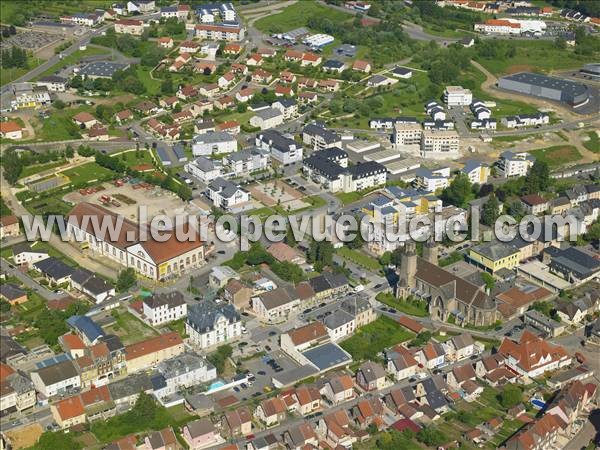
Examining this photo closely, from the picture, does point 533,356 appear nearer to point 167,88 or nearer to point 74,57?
point 167,88

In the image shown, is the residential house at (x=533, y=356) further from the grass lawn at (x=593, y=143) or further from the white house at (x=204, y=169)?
the grass lawn at (x=593, y=143)

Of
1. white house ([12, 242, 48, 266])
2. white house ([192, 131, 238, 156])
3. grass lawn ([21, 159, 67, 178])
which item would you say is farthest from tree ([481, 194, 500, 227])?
grass lawn ([21, 159, 67, 178])

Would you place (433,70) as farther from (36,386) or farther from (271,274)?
(36,386)

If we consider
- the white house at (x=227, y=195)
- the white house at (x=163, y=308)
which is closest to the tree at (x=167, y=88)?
Result: the white house at (x=227, y=195)

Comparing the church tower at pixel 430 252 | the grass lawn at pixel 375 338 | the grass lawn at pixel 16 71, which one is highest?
the church tower at pixel 430 252

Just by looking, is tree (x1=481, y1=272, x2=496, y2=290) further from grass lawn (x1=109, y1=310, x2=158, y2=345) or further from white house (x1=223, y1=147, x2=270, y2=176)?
white house (x1=223, y1=147, x2=270, y2=176)

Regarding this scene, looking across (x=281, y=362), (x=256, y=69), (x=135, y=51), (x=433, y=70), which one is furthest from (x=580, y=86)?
(x=281, y=362)
